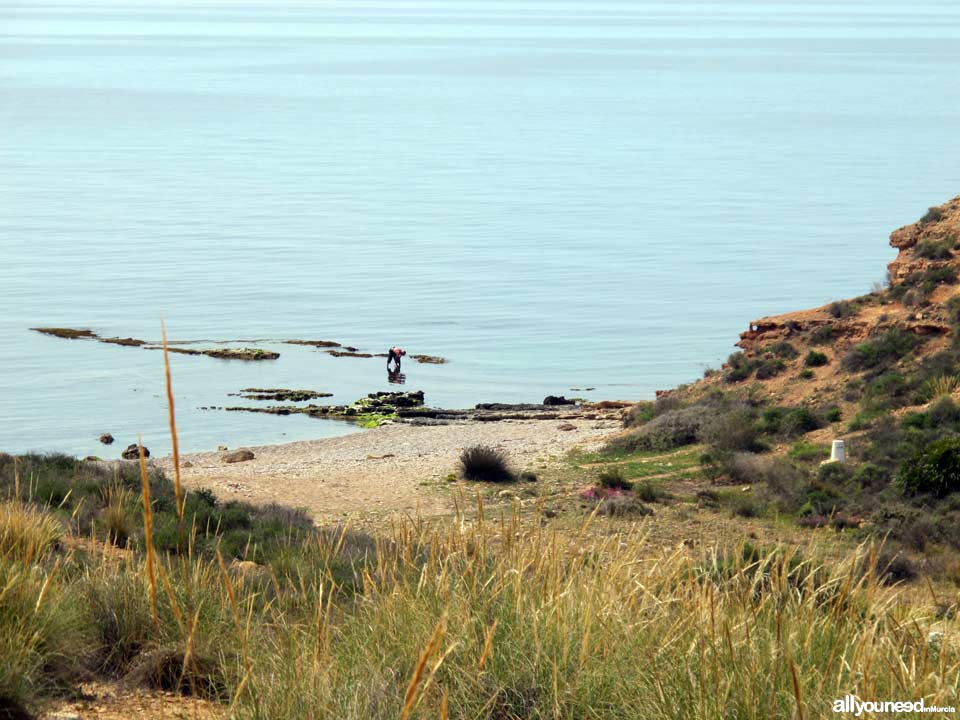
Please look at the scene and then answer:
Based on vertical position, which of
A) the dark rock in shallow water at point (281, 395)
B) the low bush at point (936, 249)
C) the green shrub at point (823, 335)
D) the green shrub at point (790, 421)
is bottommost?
the green shrub at point (790, 421)

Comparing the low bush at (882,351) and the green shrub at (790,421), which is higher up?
the low bush at (882,351)

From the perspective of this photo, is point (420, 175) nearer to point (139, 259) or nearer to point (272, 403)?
point (139, 259)

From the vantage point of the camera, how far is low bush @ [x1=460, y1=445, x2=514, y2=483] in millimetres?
21703

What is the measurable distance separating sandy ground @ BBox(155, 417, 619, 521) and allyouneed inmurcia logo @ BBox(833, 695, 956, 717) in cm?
1047

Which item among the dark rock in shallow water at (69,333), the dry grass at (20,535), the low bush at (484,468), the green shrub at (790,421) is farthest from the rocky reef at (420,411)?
the dry grass at (20,535)

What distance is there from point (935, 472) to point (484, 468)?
27.3 ft

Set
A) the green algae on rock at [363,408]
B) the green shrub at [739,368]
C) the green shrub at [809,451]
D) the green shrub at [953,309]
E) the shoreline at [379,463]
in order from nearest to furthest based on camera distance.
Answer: the shoreline at [379,463]
the green shrub at [809,451]
the green shrub at [953,309]
the green shrub at [739,368]
the green algae on rock at [363,408]

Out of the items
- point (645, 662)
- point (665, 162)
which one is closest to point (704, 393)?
point (645, 662)

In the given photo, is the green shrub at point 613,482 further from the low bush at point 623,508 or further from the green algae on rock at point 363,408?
the green algae on rock at point 363,408

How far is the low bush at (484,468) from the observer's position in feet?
71.2

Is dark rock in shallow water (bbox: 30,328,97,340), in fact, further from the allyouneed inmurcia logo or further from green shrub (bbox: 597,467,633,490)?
the allyouneed inmurcia logo

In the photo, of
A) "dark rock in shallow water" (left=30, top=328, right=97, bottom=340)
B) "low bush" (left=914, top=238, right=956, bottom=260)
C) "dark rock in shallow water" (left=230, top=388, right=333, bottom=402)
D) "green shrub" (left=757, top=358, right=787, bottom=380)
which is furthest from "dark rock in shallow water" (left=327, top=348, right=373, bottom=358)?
"low bush" (left=914, top=238, right=956, bottom=260)

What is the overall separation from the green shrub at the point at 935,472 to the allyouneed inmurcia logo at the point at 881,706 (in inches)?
524

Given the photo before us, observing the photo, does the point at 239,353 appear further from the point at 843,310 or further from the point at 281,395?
the point at 843,310
